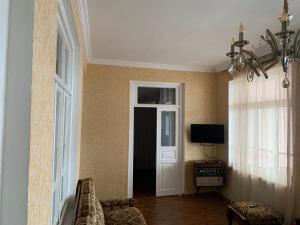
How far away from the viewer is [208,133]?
15.9ft

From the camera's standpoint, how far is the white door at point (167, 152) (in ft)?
16.5

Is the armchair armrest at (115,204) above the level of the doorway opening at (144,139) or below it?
below

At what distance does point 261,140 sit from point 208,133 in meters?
1.28

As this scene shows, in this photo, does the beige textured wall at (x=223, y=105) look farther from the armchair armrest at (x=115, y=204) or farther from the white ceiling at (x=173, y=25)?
the armchair armrest at (x=115, y=204)

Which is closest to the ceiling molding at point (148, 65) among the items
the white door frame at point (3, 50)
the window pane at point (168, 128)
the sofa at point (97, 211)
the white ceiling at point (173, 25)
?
the white ceiling at point (173, 25)

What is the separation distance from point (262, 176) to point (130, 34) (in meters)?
3.11

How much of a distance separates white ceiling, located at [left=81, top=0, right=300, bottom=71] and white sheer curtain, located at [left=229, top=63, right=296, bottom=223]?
2.76 ft

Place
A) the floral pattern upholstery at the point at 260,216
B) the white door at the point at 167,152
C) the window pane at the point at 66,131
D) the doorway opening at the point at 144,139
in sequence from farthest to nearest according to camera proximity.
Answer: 1. the doorway opening at the point at 144,139
2. the white door at the point at 167,152
3. the floral pattern upholstery at the point at 260,216
4. the window pane at the point at 66,131

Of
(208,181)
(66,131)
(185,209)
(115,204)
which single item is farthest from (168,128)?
(66,131)

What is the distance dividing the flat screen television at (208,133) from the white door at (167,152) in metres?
0.44

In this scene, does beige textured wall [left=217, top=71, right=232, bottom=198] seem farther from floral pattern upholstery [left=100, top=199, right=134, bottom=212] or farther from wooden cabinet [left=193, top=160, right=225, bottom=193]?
floral pattern upholstery [left=100, top=199, right=134, bottom=212]

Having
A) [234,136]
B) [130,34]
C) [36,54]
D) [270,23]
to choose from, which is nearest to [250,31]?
[270,23]

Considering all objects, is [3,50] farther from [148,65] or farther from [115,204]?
[148,65]

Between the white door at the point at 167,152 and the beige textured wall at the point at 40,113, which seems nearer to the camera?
the beige textured wall at the point at 40,113
